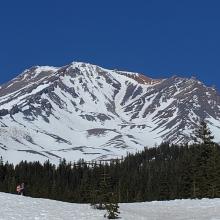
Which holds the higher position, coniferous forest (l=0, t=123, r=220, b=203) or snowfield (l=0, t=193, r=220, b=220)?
coniferous forest (l=0, t=123, r=220, b=203)

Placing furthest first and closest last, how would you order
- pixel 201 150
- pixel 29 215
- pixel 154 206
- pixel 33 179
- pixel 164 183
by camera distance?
pixel 33 179 → pixel 164 183 → pixel 201 150 → pixel 154 206 → pixel 29 215

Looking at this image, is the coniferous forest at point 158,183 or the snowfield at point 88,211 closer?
the snowfield at point 88,211

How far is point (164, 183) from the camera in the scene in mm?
130250

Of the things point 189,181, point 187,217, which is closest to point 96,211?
point 187,217

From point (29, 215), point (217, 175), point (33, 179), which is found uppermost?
point (33, 179)

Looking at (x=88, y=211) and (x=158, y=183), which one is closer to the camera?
(x=88, y=211)

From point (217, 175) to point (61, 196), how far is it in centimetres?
8239

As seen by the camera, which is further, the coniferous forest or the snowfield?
the coniferous forest

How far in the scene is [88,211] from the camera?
42.8 m

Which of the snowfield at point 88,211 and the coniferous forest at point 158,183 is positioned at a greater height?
the coniferous forest at point 158,183

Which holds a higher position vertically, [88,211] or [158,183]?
[158,183]

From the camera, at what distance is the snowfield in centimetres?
3853

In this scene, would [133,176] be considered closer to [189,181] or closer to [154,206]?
[189,181]

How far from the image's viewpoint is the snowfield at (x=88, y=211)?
38.5 metres
